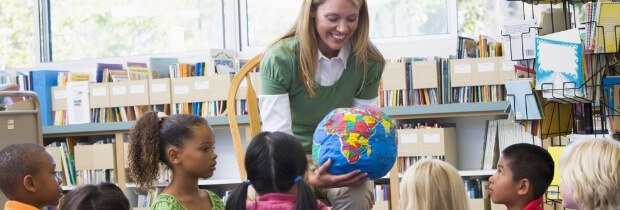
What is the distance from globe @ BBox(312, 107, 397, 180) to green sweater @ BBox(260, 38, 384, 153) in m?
0.35

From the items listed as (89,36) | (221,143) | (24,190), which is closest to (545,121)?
(24,190)

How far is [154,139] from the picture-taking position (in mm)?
2684

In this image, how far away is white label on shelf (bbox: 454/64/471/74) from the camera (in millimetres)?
4598

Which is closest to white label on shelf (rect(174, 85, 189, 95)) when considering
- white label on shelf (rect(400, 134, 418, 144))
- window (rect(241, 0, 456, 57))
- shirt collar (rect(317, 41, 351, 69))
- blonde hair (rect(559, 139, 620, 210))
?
window (rect(241, 0, 456, 57))

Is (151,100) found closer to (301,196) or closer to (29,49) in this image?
(29,49)

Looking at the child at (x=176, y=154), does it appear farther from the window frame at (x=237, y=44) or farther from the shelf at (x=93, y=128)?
the window frame at (x=237, y=44)

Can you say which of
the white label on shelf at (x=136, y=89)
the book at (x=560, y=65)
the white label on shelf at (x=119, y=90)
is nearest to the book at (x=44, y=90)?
the white label on shelf at (x=119, y=90)

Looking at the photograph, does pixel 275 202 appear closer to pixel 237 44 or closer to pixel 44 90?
pixel 237 44

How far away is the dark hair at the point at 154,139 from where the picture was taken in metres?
2.67

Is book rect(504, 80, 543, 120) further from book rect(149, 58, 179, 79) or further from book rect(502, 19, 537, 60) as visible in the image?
book rect(149, 58, 179, 79)

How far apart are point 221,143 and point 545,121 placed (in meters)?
2.78

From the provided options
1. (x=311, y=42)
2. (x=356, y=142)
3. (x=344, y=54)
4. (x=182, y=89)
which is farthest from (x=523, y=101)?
A: (x=182, y=89)

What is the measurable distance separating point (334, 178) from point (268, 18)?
11.6ft

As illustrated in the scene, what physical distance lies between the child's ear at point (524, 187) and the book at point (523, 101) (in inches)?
17.9
